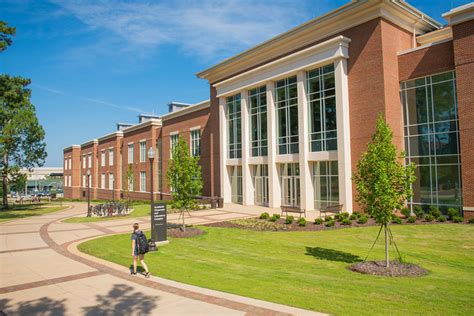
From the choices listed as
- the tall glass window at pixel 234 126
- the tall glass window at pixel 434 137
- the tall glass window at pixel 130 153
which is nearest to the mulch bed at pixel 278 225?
the tall glass window at pixel 434 137

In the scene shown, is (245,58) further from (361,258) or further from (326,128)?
(361,258)

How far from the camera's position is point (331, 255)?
12.5 meters

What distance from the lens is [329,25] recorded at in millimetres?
24297

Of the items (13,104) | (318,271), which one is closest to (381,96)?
(318,271)

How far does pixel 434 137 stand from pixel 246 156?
15.3m

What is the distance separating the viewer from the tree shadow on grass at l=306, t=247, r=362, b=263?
39.0 feet

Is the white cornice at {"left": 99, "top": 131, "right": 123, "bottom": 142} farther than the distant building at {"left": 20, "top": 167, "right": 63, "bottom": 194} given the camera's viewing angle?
No

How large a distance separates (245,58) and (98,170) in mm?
47052

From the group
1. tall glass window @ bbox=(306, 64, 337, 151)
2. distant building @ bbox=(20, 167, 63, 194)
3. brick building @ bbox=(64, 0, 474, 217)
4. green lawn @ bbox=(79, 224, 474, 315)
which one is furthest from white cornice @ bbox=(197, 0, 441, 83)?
distant building @ bbox=(20, 167, 63, 194)

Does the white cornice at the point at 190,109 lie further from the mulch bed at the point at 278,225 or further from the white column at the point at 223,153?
the mulch bed at the point at 278,225

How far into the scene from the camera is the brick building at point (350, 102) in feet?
64.7

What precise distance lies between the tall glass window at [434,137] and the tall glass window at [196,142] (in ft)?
75.5

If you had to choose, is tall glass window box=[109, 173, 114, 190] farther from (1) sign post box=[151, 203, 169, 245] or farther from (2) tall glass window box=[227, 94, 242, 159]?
(1) sign post box=[151, 203, 169, 245]

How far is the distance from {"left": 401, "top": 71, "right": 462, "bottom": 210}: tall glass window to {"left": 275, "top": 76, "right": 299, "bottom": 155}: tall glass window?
25.7ft
